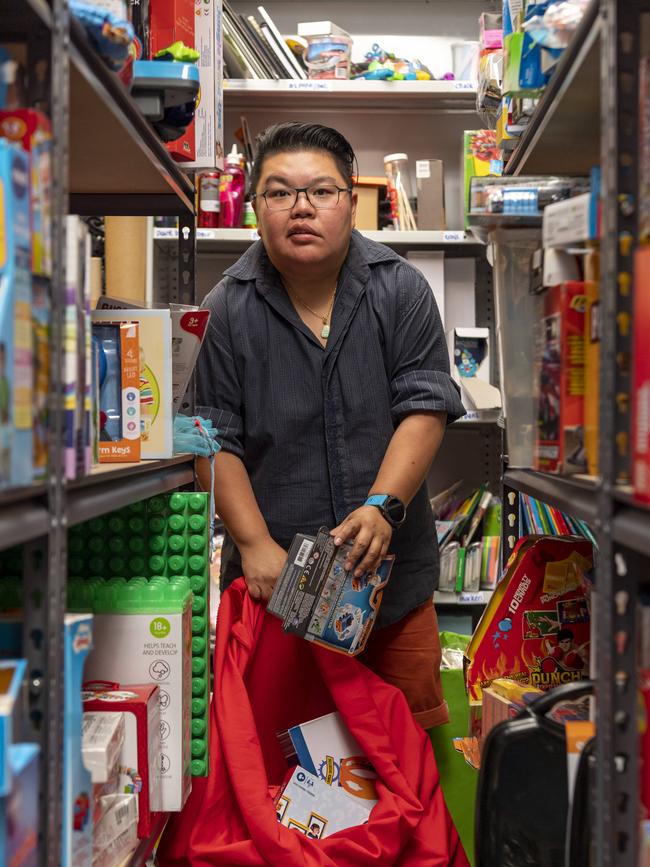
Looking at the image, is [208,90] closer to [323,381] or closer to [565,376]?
[323,381]

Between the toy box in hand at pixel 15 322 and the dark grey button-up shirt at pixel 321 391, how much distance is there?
1.21m

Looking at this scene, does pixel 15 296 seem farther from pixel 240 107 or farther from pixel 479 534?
pixel 240 107

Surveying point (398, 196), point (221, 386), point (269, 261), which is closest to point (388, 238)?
point (398, 196)

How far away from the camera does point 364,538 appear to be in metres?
1.74

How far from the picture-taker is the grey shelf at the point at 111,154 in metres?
1.04

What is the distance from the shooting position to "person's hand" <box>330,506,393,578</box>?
1716mm

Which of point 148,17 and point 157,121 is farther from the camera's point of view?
point 148,17

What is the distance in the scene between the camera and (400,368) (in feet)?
6.77

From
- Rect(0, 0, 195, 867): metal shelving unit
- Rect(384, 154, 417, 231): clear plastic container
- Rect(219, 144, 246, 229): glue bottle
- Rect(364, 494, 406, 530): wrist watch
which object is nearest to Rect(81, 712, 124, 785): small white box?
Rect(0, 0, 195, 867): metal shelving unit

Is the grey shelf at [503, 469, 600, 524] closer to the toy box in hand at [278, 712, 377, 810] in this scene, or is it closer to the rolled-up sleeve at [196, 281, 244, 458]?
the toy box in hand at [278, 712, 377, 810]

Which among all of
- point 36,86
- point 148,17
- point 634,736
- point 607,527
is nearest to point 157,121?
point 148,17

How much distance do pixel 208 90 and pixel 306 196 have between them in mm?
325

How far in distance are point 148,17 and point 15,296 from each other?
3.23 feet

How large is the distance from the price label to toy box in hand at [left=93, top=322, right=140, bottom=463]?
77.3 inches
